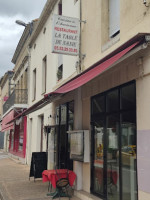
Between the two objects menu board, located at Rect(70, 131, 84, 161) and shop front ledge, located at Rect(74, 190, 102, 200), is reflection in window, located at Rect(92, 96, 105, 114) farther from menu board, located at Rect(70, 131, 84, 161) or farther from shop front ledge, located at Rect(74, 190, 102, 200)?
shop front ledge, located at Rect(74, 190, 102, 200)

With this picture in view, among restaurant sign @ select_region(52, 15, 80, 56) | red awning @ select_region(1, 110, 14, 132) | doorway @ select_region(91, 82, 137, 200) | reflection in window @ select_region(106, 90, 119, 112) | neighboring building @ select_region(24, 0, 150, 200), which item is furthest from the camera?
red awning @ select_region(1, 110, 14, 132)

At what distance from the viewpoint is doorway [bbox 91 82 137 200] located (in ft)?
19.2

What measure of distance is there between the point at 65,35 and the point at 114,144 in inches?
144

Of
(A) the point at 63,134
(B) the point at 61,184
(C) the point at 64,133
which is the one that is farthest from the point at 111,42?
(A) the point at 63,134

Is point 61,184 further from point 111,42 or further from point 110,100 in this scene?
point 111,42

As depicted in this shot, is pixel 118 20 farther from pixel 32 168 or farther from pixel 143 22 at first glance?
pixel 32 168

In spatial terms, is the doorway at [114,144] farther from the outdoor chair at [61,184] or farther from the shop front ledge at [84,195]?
the outdoor chair at [61,184]

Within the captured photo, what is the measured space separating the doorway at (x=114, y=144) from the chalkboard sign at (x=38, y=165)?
337cm

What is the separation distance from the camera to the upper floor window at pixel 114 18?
7.04m

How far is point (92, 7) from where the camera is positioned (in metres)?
8.18

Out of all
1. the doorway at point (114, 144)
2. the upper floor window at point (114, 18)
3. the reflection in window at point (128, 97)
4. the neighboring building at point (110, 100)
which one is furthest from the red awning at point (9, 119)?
the reflection in window at point (128, 97)

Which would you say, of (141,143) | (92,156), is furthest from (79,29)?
(141,143)

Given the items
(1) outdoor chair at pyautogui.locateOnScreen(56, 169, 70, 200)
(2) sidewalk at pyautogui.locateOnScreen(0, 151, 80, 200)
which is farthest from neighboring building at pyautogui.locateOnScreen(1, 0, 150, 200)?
(2) sidewalk at pyautogui.locateOnScreen(0, 151, 80, 200)

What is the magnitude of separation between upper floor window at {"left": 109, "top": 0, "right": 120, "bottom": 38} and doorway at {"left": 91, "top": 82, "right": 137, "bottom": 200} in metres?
1.60
